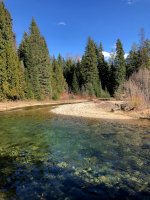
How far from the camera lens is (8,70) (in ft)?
78.2

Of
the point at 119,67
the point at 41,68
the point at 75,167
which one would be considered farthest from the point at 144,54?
the point at 75,167

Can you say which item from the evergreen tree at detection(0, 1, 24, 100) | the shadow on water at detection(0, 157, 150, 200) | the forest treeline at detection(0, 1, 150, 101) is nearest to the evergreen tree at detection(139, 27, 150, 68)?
the forest treeline at detection(0, 1, 150, 101)

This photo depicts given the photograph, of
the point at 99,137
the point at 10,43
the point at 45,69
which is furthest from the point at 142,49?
the point at 99,137

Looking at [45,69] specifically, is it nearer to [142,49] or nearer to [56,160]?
[142,49]

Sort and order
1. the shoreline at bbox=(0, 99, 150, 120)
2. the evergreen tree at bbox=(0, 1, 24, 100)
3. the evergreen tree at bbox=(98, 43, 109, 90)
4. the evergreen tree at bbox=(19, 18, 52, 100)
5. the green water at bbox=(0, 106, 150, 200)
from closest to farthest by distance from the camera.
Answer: the green water at bbox=(0, 106, 150, 200), the shoreline at bbox=(0, 99, 150, 120), the evergreen tree at bbox=(0, 1, 24, 100), the evergreen tree at bbox=(19, 18, 52, 100), the evergreen tree at bbox=(98, 43, 109, 90)

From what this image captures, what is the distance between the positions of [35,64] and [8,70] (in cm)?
802

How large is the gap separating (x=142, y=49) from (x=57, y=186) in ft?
123

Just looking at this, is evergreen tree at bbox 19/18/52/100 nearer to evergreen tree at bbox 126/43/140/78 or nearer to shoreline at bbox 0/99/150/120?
shoreline at bbox 0/99/150/120

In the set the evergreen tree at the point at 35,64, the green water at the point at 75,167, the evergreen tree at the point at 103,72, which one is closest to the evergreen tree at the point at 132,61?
the evergreen tree at the point at 103,72

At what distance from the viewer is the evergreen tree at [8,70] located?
73.8 feet

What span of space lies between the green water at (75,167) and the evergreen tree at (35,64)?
23.3 meters

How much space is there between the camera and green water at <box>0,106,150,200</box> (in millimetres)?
3021

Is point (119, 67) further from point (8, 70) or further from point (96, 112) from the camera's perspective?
point (96, 112)

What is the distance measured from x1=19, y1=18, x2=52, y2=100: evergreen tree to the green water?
76.5 ft
